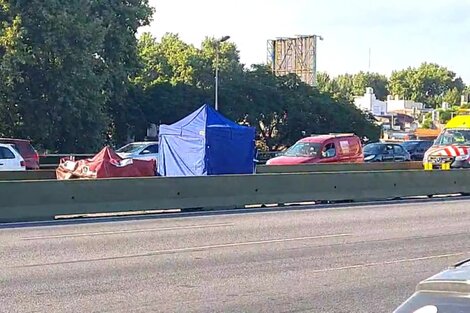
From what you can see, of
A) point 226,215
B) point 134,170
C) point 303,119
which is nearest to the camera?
point 226,215

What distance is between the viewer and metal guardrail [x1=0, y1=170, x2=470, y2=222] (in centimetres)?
1791

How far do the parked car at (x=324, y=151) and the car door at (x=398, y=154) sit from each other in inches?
299

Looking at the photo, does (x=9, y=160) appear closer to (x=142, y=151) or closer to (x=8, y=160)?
(x=8, y=160)

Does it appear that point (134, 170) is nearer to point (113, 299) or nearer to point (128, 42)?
point (113, 299)

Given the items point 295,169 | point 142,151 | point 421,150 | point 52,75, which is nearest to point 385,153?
point 421,150

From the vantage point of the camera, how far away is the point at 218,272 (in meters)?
10.8

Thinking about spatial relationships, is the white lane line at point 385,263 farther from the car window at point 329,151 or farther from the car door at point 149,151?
the car door at point 149,151

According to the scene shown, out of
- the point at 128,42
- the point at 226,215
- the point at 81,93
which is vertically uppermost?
the point at 128,42

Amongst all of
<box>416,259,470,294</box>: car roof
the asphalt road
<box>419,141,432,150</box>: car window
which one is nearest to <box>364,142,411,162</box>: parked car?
<box>419,141,432,150</box>: car window

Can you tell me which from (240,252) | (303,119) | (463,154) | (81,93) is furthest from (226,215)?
(303,119)

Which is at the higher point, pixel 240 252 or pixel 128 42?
pixel 128 42

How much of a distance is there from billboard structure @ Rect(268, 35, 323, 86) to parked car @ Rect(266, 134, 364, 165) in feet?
169

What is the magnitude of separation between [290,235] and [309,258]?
2.74 meters

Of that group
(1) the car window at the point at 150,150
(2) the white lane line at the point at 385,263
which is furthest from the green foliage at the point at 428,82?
(2) the white lane line at the point at 385,263
